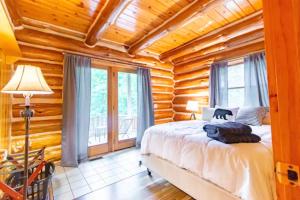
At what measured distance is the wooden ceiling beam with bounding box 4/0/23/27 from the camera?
219 centimetres

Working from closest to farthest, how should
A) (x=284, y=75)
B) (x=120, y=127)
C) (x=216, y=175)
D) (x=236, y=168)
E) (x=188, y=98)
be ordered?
1. (x=284, y=75)
2. (x=236, y=168)
3. (x=216, y=175)
4. (x=120, y=127)
5. (x=188, y=98)

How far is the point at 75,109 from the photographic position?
124 inches

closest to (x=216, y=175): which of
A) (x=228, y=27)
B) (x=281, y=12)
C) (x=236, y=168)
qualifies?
(x=236, y=168)

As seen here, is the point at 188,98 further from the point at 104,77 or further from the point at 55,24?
the point at 55,24

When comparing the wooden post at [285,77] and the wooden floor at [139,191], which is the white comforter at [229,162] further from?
the wooden post at [285,77]

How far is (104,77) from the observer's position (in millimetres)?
3844

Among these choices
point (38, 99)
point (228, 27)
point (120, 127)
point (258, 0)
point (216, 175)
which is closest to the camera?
point (216, 175)

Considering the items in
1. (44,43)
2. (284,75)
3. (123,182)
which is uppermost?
(44,43)

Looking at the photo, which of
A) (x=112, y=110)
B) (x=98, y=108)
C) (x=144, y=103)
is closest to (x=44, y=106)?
(x=98, y=108)

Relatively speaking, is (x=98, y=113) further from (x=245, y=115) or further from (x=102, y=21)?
(x=245, y=115)

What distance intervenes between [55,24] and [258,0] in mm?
3511

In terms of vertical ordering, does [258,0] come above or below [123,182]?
above

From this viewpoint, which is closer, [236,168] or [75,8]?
[236,168]

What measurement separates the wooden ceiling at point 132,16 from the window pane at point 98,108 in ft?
2.52
